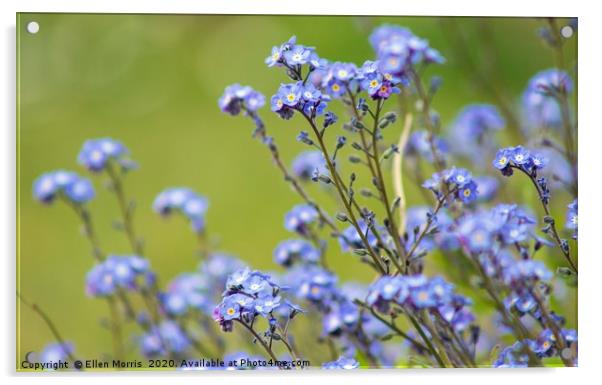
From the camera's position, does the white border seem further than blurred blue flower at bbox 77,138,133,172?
No

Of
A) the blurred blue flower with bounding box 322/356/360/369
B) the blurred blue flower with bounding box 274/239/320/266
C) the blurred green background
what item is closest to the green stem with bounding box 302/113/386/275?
the blurred blue flower with bounding box 322/356/360/369

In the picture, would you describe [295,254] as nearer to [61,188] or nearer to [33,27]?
[61,188]

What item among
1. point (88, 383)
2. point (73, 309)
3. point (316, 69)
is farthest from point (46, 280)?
point (316, 69)

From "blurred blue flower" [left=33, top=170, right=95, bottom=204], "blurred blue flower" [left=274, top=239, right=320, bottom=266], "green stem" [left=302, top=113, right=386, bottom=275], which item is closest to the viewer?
"green stem" [left=302, top=113, right=386, bottom=275]

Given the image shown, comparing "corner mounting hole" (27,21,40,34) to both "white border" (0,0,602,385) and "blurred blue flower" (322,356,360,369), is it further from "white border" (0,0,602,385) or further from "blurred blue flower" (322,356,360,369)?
"blurred blue flower" (322,356,360,369)

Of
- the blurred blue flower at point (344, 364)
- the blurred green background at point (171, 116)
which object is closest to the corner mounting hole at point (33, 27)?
the blurred green background at point (171, 116)

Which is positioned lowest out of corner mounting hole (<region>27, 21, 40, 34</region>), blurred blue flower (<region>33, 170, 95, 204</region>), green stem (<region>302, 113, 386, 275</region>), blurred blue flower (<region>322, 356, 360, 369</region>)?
blurred blue flower (<region>322, 356, 360, 369</region>)

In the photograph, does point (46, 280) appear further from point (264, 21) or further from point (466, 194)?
point (466, 194)
